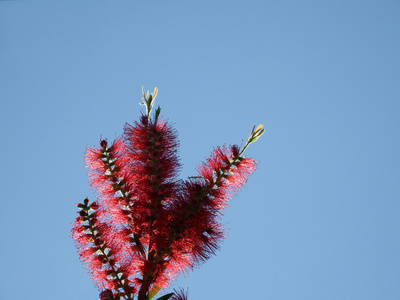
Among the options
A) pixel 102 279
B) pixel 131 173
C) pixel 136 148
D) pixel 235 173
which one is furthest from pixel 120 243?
pixel 235 173

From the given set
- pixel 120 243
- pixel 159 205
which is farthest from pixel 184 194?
pixel 120 243

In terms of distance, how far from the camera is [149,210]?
2.24 metres

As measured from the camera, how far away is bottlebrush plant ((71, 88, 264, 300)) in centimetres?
223

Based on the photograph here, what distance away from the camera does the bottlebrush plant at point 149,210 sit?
2.23m

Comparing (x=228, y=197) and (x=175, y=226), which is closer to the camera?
(x=175, y=226)

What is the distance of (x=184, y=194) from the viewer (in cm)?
229

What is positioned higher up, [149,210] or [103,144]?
[103,144]

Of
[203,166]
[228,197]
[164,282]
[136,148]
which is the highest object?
[136,148]

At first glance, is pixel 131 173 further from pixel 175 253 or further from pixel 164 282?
pixel 164 282

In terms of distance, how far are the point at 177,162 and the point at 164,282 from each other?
680 millimetres

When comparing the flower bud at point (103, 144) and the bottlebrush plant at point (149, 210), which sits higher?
the flower bud at point (103, 144)

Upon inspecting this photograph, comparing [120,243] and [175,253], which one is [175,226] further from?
[120,243]

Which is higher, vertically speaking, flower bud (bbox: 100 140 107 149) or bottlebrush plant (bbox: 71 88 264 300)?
flower bud (bbox: 100 140 107 149)

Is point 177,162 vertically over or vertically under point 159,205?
over
